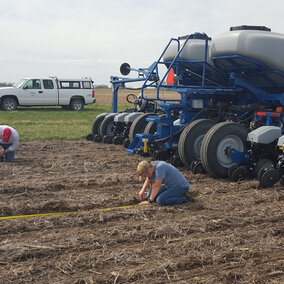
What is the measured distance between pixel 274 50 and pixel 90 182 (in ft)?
14.0

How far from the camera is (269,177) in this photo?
7.55 metres

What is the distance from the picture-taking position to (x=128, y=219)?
5777 millimetres

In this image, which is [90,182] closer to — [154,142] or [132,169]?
[132,169]

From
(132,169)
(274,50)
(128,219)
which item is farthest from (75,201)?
(274,50)

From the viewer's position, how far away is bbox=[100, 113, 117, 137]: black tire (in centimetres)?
1373

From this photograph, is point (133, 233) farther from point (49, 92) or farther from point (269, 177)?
point (49, 92)

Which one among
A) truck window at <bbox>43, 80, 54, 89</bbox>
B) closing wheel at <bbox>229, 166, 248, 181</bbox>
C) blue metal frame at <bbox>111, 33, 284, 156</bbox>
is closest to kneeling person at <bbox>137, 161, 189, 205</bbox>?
closing wheel at <bbox>229, 166, 248, 181</bbox>

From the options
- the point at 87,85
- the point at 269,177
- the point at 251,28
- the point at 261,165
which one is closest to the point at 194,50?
the point at 251,28

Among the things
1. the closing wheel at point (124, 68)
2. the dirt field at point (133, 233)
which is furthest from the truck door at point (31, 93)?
the dirt field at point (133, 233)

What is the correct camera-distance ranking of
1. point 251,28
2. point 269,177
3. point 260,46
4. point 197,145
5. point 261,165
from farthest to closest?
point 197,145 < point 251,28 < point 260,46 < point 261,165 < point 269,177

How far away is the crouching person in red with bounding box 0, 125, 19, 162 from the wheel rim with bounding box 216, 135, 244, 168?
462 cm

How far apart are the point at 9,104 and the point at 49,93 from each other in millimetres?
2584

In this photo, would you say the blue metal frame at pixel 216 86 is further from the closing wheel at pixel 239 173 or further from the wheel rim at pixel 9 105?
the wheel rim at pixel 9 105

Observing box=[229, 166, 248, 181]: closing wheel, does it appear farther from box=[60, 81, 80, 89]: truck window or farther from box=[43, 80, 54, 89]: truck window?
box=[60, 81, 80, 89]: truck window
